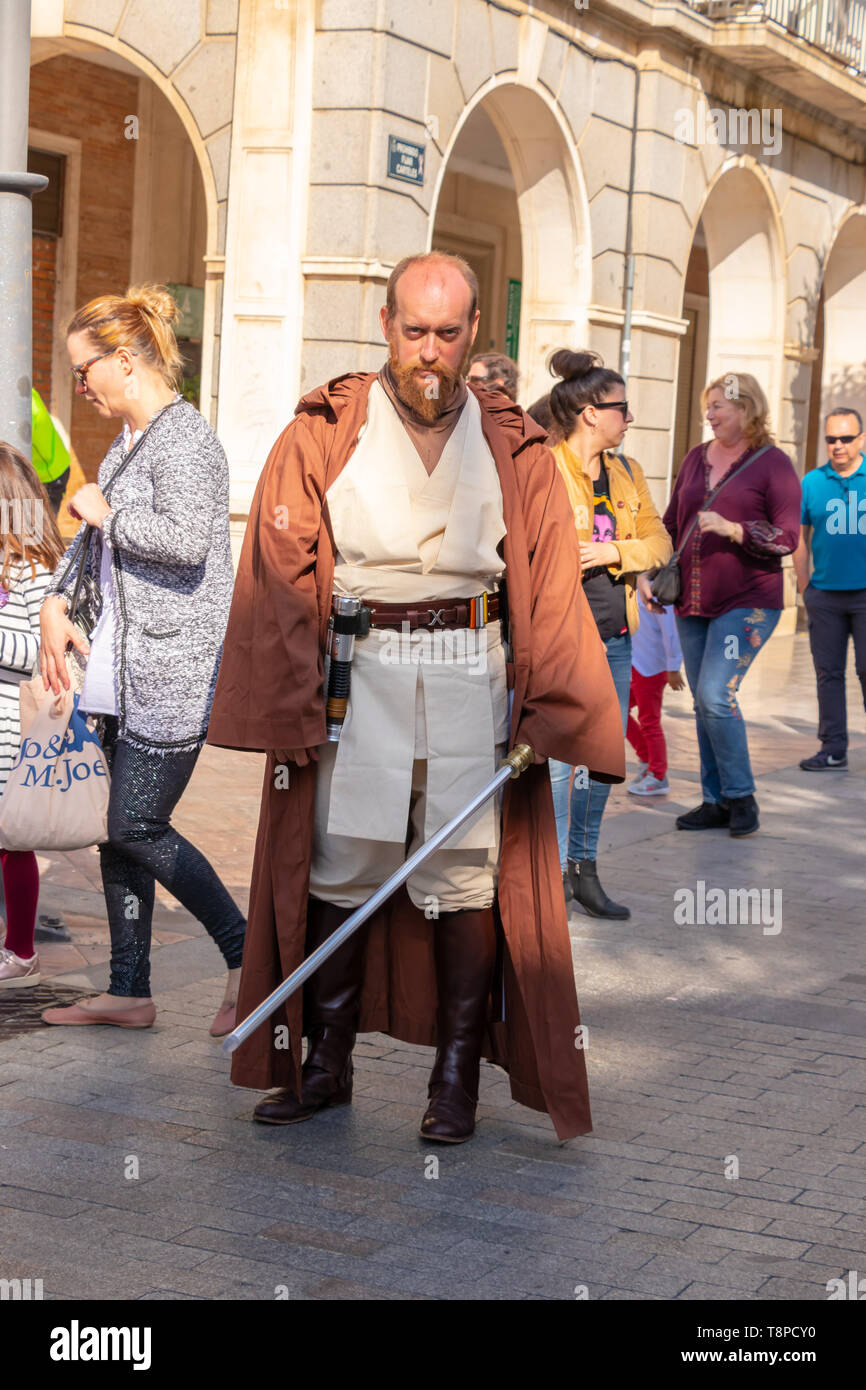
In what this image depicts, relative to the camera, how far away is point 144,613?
15.9 feet

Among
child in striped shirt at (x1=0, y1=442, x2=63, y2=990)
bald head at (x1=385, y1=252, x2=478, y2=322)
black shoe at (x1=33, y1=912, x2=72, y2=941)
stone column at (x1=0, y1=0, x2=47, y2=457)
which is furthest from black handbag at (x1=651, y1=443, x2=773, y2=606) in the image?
bald head at (x1=385, y1=252, x2=478, y2=322)

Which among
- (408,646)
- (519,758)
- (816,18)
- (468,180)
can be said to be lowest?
(519,758)

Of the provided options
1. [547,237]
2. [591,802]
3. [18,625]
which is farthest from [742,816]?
[547,237]

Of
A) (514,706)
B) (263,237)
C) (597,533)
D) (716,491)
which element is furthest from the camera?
(263,237)

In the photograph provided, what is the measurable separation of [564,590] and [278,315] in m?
9.15

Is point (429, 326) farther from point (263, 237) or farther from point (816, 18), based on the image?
point (816, 18)

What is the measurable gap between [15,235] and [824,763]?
5.98m

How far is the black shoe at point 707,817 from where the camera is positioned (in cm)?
849

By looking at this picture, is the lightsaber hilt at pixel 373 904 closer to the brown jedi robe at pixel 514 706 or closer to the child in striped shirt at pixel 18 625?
the brown jedi robe at pixel 514 706

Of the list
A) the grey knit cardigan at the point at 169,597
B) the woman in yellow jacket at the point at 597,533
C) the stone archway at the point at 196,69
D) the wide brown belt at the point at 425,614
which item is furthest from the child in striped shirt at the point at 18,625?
the stone archway at the point at 196,69

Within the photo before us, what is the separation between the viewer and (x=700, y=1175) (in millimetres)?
4148

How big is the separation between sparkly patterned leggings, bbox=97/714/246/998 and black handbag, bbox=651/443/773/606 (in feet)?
12.2

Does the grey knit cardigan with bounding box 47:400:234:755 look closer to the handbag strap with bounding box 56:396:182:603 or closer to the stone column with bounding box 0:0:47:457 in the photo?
the handbag strap with bounding box 56:396:182:603
